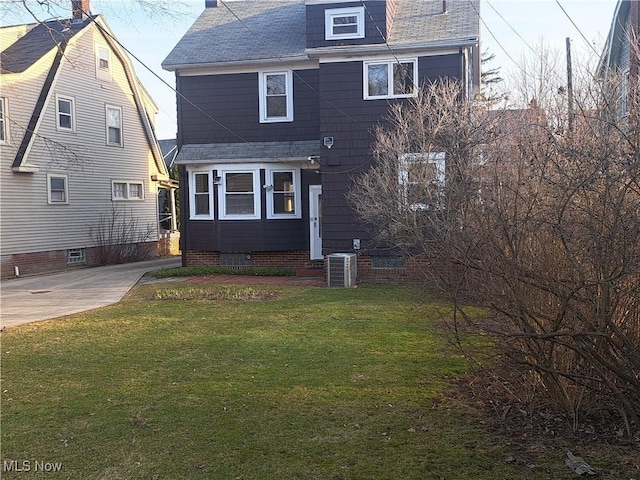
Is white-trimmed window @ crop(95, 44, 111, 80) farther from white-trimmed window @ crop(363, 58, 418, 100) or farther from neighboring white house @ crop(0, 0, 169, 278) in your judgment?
white-trimmed window @ crop(363, 58, 418, 100)

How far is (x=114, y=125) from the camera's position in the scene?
76.6 ft

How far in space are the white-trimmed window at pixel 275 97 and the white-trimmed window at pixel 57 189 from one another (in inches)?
324

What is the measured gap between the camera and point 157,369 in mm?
6820

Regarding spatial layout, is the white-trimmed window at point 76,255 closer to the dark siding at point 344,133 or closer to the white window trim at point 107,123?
the white window trim at point 107,123

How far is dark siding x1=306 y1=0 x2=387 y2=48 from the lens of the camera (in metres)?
15.1

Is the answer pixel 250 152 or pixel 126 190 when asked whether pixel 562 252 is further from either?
pixel 126 190

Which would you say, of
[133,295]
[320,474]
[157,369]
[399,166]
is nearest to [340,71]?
[399,166]

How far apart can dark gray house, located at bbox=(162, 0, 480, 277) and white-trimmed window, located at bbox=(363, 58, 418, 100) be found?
0.09ft

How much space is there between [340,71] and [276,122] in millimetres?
2924

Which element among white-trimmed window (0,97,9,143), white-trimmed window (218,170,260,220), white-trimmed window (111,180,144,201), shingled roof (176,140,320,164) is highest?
white-trimmed window (0,97,9,143)

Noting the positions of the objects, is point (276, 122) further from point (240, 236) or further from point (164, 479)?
point (164, 479)

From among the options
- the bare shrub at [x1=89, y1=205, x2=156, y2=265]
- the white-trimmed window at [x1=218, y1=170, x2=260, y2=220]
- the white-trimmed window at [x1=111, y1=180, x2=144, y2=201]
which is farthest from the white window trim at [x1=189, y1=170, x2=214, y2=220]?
the white-trimmed window at [x1=111, y1=180, x2=144, y2=201]

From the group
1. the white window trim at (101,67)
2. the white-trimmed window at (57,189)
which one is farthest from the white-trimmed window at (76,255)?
the white window trim at (101,67)

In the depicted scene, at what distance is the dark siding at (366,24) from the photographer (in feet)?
49.5
